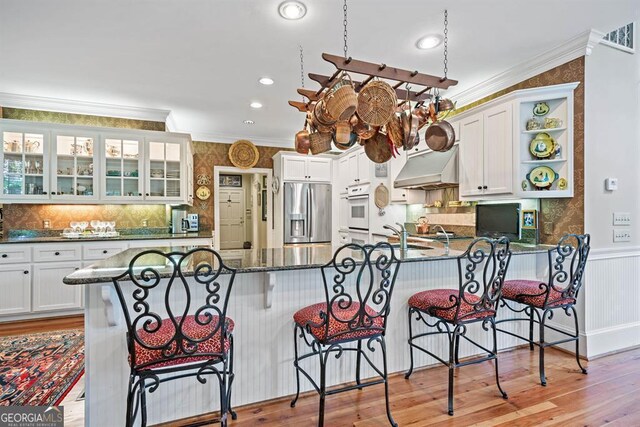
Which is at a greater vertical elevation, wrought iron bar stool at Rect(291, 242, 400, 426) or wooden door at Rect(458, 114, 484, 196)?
wooden door at Rect(458, 114, 484, 196)

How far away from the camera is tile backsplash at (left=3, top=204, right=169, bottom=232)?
4.07 metres

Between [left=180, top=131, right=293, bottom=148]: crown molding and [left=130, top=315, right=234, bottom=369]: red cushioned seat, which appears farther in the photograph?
[left=180, top=131, right=293, bottom=148]: crown molding

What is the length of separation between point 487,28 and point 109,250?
451 centimetres

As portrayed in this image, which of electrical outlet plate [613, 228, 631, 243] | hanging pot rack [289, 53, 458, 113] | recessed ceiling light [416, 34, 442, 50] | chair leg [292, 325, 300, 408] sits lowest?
chair leg [292, 325, 300, 408]

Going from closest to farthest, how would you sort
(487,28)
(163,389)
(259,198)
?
(163,389) → (487,28) → (259,198)

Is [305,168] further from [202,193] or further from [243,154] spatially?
[202,193]

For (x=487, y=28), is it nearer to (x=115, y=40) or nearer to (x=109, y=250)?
(x=115, y=40)

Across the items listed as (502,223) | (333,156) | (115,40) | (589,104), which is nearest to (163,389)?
(115,40)

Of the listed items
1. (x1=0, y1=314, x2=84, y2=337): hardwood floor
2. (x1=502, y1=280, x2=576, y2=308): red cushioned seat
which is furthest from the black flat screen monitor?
(x1=0, y1=314, x2=84, y2=337): hardwood floor

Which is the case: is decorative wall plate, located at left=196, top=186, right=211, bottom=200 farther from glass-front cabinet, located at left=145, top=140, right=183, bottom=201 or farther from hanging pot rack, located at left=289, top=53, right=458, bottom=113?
hanging pot rack, located at left=289, top=53, right=458, bottom=113

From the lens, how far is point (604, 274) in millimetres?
2834

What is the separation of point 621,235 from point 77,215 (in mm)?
6069
